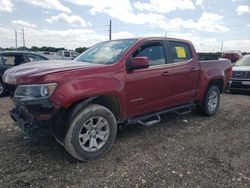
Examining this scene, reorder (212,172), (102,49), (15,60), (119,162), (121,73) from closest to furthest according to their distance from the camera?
(212,172) → (119,162) → (121,73) → (102,49) → (15,60)

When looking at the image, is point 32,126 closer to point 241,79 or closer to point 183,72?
point 183,72

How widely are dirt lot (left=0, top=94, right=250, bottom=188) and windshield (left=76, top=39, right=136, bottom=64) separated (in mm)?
1447

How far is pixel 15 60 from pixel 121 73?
611 cm

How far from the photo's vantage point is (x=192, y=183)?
3070 mm

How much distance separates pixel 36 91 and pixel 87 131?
909mm

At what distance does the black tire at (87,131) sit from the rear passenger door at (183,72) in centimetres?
167

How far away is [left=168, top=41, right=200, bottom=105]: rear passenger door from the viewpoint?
483cm

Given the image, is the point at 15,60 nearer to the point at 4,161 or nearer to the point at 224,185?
the point at 4,161

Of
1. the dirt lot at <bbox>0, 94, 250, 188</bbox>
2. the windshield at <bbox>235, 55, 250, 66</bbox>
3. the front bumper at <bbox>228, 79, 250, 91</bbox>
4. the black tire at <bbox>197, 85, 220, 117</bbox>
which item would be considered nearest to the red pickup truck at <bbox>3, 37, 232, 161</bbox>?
the dirt lot at <bbox>0, 94, 250, 188</bbox>

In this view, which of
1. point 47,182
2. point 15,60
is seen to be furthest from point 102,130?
point 15,60

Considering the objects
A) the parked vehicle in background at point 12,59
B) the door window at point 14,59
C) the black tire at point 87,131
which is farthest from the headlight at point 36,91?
the door window at point 14,59

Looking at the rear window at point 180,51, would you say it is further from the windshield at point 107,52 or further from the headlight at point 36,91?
the headlight at point 36,91

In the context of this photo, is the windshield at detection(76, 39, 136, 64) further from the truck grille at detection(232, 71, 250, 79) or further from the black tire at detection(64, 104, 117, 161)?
the truck grille at detection(232, 71, 250, 79)

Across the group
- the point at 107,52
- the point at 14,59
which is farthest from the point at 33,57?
the point at 107,52
